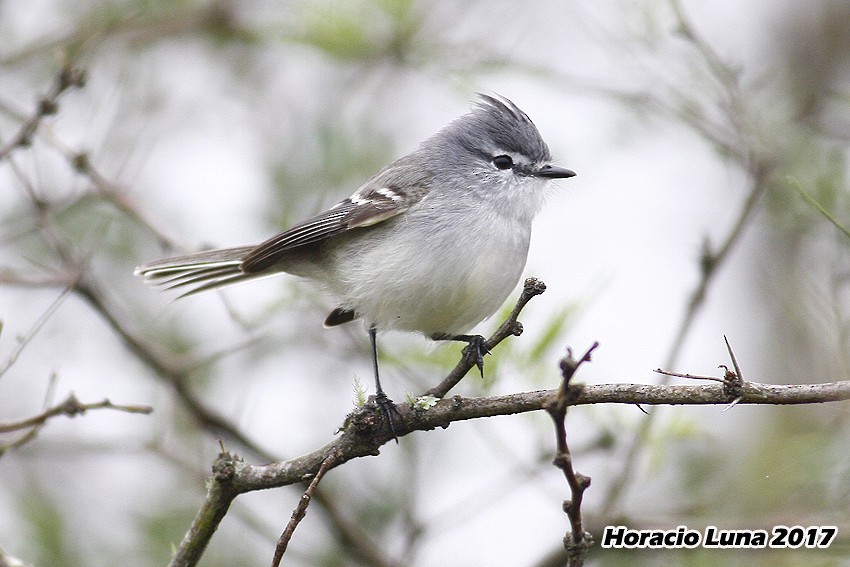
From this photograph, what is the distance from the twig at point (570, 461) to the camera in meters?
1.88

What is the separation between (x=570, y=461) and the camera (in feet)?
6.46

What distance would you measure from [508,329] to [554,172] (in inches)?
64.4

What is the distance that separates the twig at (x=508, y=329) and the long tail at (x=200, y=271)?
175 cm

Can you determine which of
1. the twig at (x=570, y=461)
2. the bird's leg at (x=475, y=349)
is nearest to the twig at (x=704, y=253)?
the bird's leg at (x=475, y=349)

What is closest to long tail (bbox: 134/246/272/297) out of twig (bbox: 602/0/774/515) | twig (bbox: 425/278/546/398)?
twig (bbox: 425/278/546/398)

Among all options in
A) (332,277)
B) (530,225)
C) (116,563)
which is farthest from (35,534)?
(530,225)

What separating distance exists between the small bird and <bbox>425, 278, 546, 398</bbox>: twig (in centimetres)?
48

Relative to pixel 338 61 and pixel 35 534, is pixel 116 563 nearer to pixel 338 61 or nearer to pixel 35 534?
pixel 35 534

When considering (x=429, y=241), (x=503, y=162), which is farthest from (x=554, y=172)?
(x=429, y=241)

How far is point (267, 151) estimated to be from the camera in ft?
19.8

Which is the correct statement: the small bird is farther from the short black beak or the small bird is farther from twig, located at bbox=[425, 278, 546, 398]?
twig, located at bbox=[425, 278, 546, 398]

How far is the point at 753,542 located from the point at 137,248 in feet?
13.8

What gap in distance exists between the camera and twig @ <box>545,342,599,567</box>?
1.88 m

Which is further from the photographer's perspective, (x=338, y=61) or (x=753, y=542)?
(x=338, y=61)
